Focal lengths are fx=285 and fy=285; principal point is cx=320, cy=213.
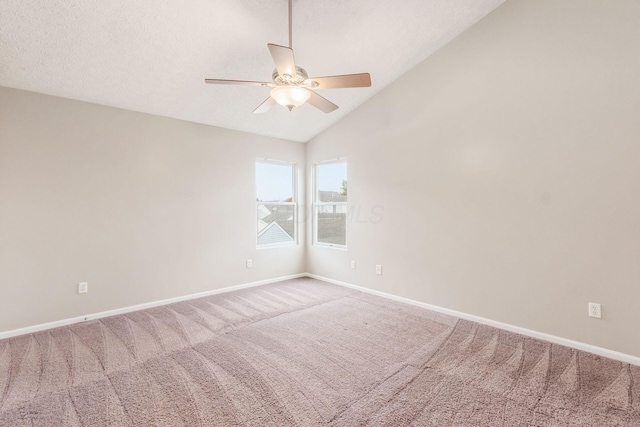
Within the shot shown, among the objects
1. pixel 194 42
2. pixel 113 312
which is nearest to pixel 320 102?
pixel 194 42

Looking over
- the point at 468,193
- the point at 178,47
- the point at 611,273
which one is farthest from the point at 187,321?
the point at 611,273

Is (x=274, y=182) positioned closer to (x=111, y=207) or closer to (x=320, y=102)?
(x=111, y=207)

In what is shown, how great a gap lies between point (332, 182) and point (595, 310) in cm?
348

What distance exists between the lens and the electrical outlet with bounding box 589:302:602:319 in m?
2.42

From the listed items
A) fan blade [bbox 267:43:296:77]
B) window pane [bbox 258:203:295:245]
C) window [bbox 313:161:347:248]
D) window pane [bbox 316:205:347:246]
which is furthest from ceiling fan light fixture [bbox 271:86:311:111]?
window pane [bbox 258:203:295:245]

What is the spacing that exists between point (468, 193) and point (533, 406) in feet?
6.57

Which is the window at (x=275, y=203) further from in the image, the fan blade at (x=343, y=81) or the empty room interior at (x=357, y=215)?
the fan blade at (x=343, y=81)

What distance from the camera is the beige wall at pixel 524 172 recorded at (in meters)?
2.33

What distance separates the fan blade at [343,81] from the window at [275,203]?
2626mm

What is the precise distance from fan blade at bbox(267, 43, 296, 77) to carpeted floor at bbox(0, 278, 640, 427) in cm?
225

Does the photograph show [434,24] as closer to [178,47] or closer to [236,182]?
[178,47]

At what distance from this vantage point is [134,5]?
86.1 inches

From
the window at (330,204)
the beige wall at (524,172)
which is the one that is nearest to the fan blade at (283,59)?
the beige wall at (524,172)

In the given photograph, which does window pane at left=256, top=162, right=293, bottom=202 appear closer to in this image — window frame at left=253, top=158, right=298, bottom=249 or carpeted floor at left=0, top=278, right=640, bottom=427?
window frame at left=253, top=158, right=298, bottom=249
